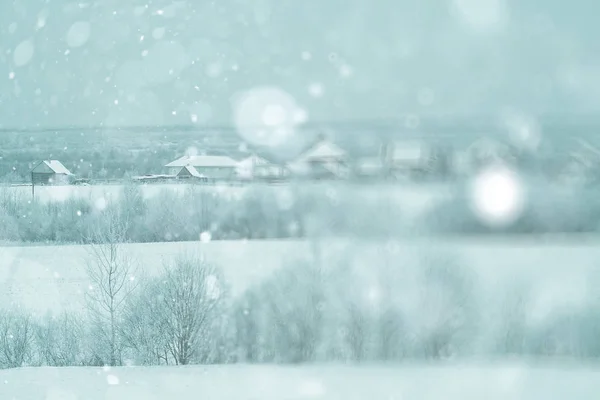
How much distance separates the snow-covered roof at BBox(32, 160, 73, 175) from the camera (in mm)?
5699

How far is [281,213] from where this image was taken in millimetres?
6180

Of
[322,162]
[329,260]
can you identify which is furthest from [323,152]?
[329,260]

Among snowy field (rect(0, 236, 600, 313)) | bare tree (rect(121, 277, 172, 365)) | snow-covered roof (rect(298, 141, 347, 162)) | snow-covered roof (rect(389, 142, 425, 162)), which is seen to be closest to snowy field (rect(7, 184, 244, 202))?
snowy field (rect(0, 236, 600, 313))

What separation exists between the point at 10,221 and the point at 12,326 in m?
1.43

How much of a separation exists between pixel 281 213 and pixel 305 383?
100 inches

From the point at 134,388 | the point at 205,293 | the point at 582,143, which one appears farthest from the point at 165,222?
the point at 582,143

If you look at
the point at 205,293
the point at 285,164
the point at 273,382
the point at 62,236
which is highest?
the point at 285,164

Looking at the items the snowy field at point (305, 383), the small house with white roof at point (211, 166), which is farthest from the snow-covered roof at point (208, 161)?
the snowy field at point (305, 383)

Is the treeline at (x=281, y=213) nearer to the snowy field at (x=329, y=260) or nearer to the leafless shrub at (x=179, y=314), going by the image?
the snowy field at (x=329, y=260)

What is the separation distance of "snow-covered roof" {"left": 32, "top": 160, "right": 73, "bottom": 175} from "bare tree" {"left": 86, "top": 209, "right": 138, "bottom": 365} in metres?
0.59

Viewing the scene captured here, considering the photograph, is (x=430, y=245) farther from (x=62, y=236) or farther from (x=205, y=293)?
(x=62, y=236)

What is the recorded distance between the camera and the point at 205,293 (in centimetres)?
539

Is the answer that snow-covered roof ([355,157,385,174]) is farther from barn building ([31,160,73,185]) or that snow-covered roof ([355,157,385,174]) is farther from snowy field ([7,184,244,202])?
barn building ([31,160,73,185])

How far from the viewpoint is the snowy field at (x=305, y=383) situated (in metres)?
3.58
